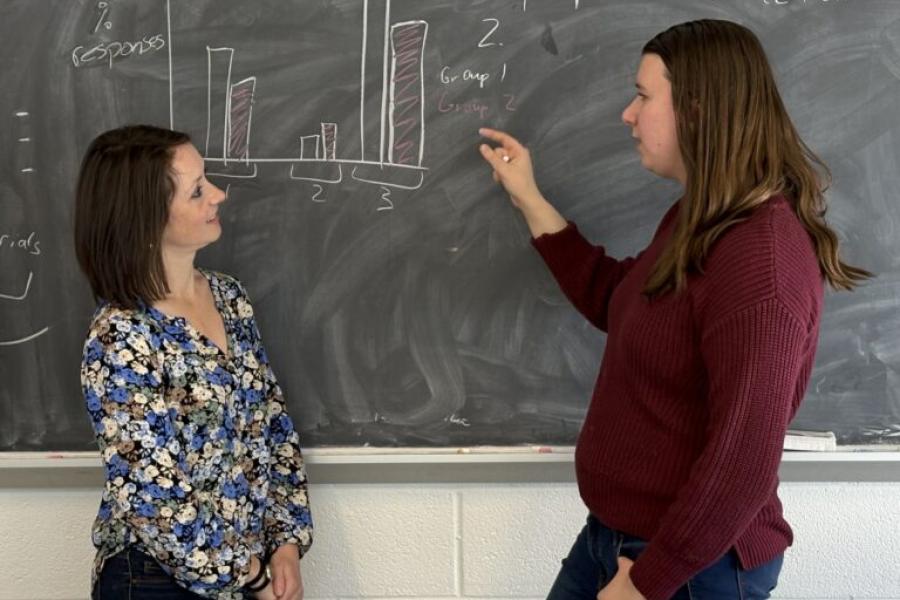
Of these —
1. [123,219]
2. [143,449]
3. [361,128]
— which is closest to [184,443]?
[143,449]

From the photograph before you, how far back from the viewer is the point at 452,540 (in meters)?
2.13

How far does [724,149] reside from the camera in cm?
140

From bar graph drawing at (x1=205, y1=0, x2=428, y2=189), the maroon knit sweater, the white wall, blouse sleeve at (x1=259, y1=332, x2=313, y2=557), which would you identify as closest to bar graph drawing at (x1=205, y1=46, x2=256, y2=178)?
bar graph drawing at (x1=205, y1=0, x2=428, y2=189)

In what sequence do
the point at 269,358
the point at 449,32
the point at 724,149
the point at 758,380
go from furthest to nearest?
1. the point at 269,358
2. the point at 449,32
3. the point at 724,149
4. the point at 758,380

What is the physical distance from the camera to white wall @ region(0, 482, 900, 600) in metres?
2.08

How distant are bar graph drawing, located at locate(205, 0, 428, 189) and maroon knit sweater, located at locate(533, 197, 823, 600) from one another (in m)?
0.62

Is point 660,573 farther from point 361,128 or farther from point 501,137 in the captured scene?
point 361,128

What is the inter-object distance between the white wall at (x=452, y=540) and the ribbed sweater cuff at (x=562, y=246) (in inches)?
20.6

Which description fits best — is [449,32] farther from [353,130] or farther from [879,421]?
[879,421]

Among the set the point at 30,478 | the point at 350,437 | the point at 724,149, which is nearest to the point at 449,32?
the point at 724,149

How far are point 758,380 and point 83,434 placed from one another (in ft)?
4.82

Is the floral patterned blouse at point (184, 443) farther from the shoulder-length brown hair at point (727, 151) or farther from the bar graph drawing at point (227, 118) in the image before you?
the shoulder-length brown hair at point (727, 151)

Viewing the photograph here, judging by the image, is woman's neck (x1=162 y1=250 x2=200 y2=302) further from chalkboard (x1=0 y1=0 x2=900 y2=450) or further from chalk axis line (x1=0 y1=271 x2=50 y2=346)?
chalk axis line (x1=0 y1=271 x2=50 y2=346)

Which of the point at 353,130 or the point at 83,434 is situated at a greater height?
the point at 353,130
